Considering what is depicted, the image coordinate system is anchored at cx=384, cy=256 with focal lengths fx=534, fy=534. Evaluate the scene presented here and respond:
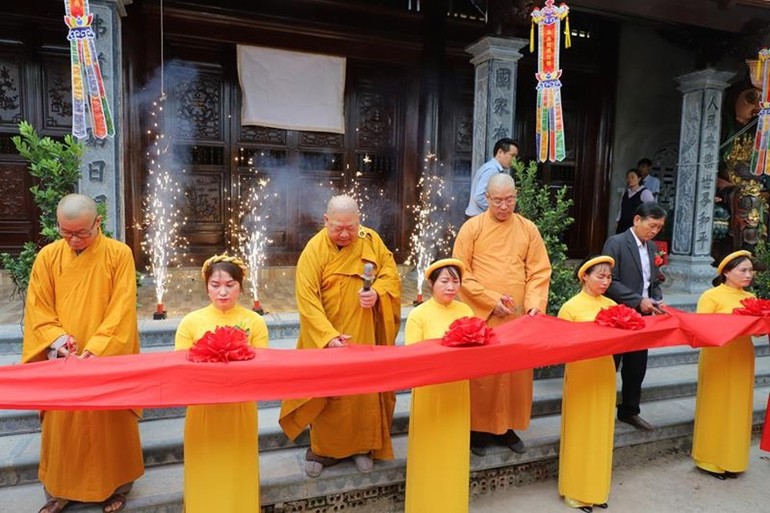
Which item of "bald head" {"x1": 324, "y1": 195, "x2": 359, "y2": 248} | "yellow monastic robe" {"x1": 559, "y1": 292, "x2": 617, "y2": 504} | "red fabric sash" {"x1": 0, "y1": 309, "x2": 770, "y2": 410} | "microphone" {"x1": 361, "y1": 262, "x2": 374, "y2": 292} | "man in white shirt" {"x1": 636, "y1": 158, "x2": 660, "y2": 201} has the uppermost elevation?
"man in white shirt" {"x1": 636, "y1": 158, "x2": 660, "y2": 201}

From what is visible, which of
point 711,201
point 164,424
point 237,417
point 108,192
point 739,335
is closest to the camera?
point 237,417

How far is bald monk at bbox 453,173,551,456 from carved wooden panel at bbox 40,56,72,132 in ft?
19.7

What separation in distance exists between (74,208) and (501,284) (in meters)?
2.56

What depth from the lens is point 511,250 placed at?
3656 millimetres

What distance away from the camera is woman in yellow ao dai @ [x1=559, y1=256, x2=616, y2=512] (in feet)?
10.5

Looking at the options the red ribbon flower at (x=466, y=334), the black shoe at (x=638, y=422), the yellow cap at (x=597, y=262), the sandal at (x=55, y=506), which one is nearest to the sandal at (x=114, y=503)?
the sandal at (x=55, y=506)

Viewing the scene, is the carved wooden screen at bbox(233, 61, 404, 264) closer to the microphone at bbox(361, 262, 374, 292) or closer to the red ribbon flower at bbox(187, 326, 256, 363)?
the microphone at bbox(361, 262, 374, 292)

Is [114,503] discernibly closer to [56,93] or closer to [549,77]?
[549,77]

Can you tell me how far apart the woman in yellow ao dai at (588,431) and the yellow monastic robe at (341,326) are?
110 cm

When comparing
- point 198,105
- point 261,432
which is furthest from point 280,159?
point 261,432

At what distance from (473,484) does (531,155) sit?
22.4 feet

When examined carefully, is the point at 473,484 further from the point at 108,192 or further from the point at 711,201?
the point at 711,201

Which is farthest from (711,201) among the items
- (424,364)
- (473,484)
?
(424,364)

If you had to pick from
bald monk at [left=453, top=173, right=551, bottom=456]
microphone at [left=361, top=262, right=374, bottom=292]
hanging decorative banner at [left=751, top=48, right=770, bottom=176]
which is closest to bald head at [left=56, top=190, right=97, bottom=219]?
microphone at [left=361, top=262, right=374, bottom=292]
